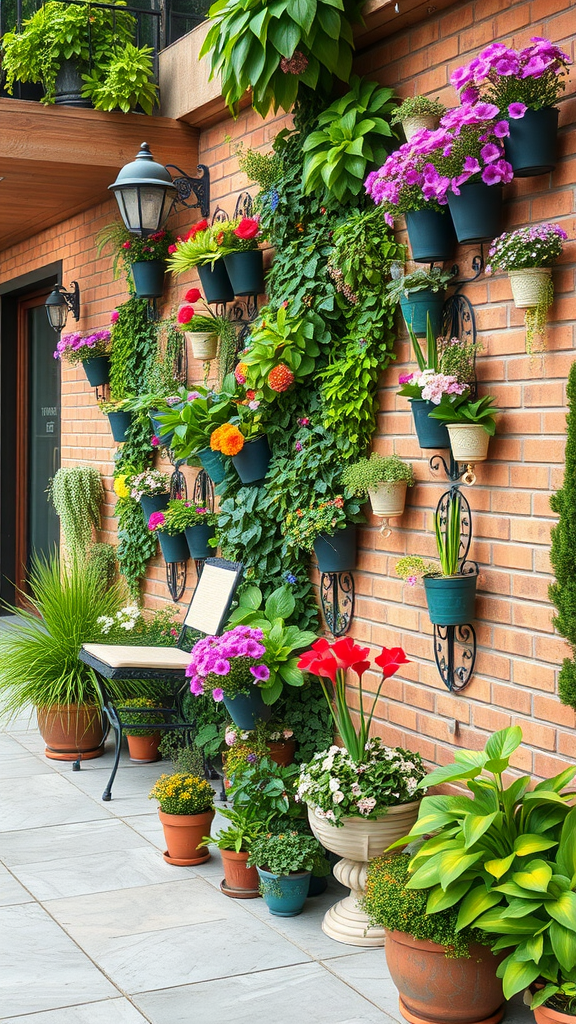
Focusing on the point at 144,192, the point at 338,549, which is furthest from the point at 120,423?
the point at 338,549

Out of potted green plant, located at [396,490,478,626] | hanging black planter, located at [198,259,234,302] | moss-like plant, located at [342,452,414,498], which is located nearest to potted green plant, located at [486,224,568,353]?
potted green plant, located at [396,490,478,626]

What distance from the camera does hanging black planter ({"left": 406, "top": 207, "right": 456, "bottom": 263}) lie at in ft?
10.8

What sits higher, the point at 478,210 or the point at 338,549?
the point at 478,210

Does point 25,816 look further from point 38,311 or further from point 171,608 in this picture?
point 38,311

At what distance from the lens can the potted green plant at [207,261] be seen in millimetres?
4648

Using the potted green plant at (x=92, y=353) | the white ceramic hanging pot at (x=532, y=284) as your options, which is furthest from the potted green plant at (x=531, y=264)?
the potted green plant at (x=92, y=353)

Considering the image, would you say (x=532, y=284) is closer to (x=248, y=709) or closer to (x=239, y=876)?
(x=248, y=709)

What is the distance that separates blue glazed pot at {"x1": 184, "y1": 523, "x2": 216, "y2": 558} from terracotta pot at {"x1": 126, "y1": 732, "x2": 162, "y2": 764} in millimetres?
853

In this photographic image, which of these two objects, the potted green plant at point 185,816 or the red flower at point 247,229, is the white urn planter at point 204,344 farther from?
the potted green plant at point 185,816

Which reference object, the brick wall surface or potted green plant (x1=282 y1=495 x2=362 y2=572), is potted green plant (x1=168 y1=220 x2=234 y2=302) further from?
potted green plant (x1=282 y1=495 x2=362 y2=572)

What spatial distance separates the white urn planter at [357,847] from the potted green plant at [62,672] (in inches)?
77.8

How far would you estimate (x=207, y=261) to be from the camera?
186 inches

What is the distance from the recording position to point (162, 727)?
462 centimetres

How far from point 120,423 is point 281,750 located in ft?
8.52
